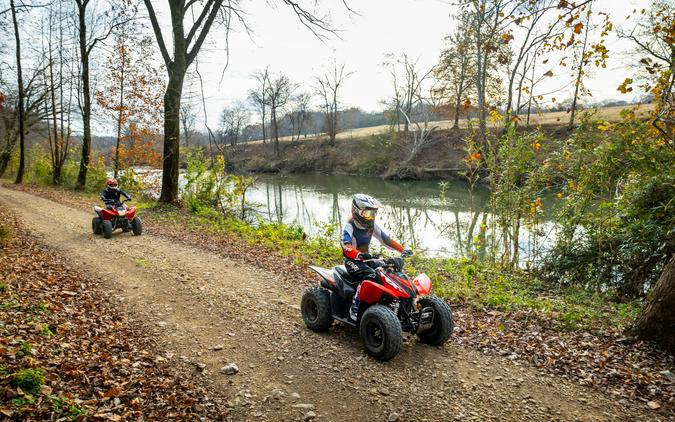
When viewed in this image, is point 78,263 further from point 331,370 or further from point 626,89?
point 626,89

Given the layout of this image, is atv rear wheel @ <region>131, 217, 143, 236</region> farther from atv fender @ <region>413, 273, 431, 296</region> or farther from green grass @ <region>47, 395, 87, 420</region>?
atv fender @ <region>413, 273, 431, 296</region>

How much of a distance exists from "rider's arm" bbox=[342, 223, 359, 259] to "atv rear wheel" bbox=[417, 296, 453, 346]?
0.95m

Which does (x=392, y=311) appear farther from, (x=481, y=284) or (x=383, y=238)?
(x=481, y=284)

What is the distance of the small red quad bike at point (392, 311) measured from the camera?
14.1 ft

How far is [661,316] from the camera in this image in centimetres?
454

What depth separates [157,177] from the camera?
2136 centimetres

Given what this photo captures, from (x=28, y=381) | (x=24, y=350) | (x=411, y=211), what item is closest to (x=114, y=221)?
(x=24, y=350)

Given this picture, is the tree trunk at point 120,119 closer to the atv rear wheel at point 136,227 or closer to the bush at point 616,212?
the atv rear wheel at point 136,227

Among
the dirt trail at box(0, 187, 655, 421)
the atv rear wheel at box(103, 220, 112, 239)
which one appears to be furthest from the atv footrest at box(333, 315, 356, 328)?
the atv rear wheel at box(103, 220, 112, 239)

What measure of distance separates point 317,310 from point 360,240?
1.05 metres

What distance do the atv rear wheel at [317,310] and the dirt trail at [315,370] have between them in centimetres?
15

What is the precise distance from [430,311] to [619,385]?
6.35 ft

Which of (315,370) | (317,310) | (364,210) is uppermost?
(364,210)

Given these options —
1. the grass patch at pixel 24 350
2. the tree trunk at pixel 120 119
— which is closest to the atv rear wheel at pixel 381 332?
the grass patch at pixel 24 350
